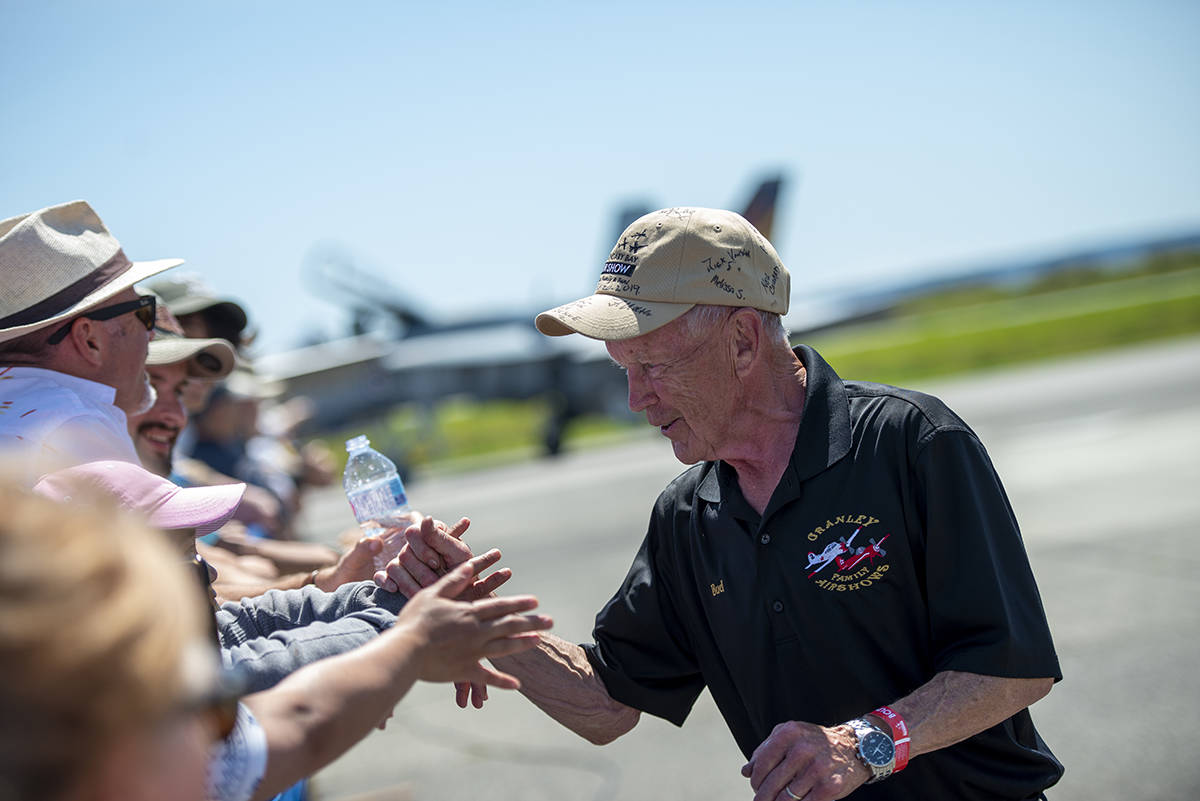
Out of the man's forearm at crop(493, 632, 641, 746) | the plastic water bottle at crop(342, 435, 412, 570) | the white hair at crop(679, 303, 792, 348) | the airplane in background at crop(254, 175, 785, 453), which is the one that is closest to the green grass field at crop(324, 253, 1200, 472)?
the airplane in background at crop(254, 175, 785, 453)

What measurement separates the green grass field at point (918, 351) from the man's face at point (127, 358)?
2314 cm

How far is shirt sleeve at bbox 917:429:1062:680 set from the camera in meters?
2.13

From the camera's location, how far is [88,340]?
8.38 ft

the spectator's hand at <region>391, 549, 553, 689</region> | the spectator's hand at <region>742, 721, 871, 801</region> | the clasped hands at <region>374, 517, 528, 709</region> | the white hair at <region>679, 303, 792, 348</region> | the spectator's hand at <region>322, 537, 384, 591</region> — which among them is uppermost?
the white hair at <region>679, 303, 792, 348</region>

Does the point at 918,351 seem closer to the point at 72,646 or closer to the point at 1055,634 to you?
the point at 1055,634

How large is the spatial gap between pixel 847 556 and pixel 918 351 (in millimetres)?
51819

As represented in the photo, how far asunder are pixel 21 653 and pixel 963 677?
6.23 feet

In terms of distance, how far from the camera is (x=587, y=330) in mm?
2504

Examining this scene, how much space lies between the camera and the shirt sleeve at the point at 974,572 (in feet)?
7.00

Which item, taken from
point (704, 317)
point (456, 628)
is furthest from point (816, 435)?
point (456, 628)

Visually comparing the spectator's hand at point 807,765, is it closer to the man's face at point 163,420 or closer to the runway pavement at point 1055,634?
the man's face at point 163,420

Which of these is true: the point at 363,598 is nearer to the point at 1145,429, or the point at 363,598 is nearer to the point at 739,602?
the point at 739,602

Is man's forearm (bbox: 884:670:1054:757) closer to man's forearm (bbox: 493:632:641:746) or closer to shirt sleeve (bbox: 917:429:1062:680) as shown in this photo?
shirt sleeve (bbox: 917:429:1062:680)

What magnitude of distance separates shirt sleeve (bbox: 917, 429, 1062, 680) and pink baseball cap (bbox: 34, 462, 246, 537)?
160cm
